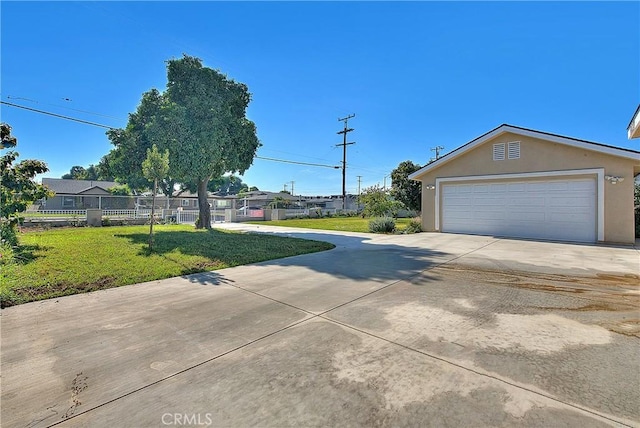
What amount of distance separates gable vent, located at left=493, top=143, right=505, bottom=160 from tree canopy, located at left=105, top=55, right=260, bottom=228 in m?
12.0

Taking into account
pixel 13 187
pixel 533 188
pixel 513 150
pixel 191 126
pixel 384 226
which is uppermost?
pixel 191 126

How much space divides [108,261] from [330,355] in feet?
21.7

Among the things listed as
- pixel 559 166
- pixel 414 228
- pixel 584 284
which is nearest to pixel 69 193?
pixel 414 228

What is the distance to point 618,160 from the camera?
10.3 meters

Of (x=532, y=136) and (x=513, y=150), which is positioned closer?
(x=532, y=136)

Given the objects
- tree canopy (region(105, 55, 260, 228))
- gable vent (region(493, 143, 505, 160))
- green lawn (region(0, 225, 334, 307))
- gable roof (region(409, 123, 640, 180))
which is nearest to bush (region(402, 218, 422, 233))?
gable roof (region(409, 123, 640, 180))

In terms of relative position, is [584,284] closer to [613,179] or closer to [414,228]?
[613,179]

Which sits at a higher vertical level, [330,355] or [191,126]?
[191,126]

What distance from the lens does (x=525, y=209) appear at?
11.9 meters

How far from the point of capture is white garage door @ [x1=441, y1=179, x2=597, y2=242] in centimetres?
1081

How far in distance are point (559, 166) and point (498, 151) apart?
2.25 m

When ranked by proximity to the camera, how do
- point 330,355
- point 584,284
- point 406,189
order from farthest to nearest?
point 406,189 → point 584,284 → point 330,355

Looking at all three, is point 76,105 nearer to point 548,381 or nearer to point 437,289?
point 437,289

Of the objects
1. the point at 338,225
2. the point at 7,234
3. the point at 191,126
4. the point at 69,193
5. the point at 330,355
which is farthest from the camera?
the point at 69,193
